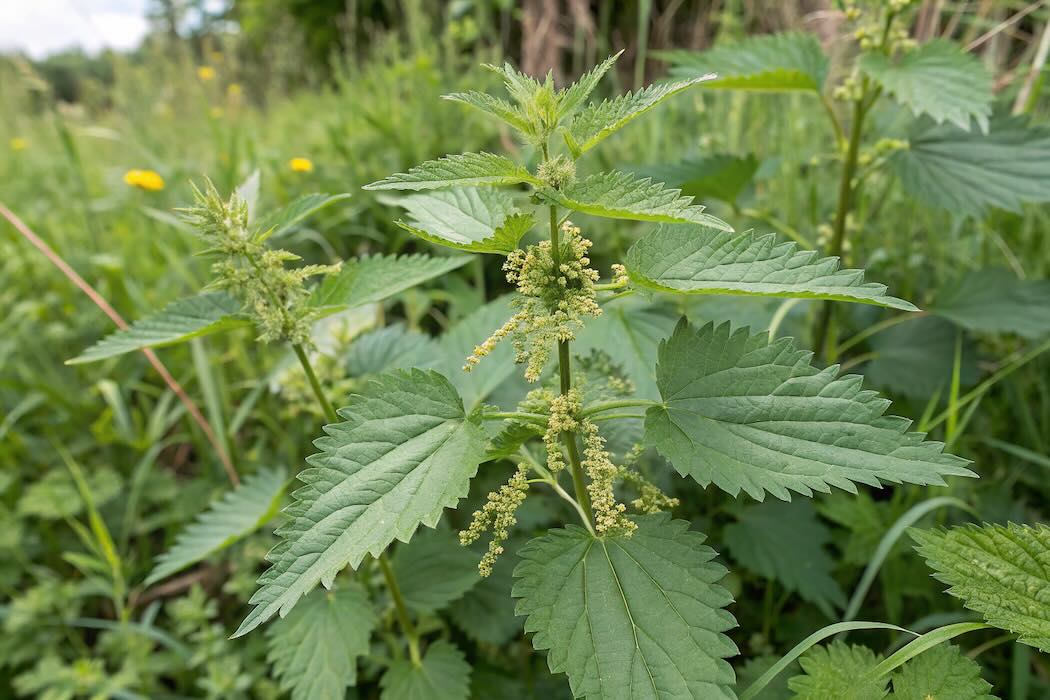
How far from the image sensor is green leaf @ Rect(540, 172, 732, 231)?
0.84 meters

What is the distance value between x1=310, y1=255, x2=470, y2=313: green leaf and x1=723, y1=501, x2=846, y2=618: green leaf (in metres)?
0.95

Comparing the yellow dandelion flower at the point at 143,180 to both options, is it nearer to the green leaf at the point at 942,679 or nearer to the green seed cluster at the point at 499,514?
the green seed cluster at the point at 499,514

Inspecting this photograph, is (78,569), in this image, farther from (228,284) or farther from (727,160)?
(727,160)

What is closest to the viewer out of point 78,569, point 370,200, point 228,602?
point 228,602

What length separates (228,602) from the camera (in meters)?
A: 2.16

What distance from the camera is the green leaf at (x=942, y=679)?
956 millimetres

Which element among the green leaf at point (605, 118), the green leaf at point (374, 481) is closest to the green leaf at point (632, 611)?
the green leaf at point (374, 481)

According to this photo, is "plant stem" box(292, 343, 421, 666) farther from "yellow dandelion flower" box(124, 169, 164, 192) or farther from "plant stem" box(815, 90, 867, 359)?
"yellow dandelion flower" box(124, 169, 164, 192)

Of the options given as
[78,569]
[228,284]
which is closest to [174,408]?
[78,569]

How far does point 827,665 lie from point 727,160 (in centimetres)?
122

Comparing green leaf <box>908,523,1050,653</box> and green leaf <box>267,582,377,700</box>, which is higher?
green leaf <box>908,523,1050,653</box>

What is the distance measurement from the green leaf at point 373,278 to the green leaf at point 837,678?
88cm

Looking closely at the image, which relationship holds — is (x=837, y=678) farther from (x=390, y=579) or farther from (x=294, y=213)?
(x=294, y=213)

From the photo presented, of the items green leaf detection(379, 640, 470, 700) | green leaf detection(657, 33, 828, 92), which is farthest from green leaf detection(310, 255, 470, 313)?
green leaf detection(657, 33, 828, 92)
